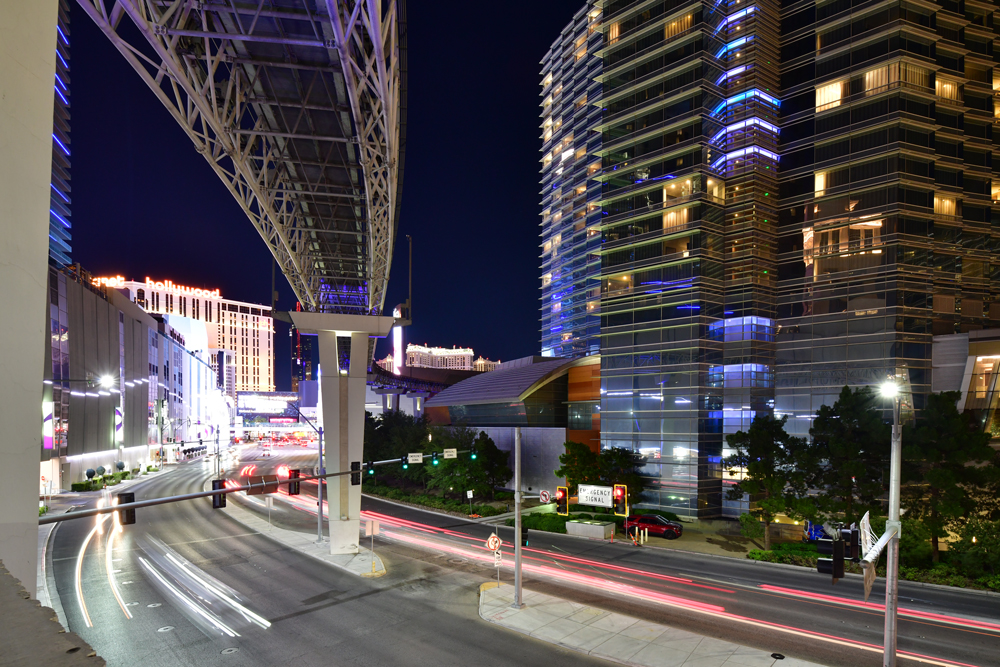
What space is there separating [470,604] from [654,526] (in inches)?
717

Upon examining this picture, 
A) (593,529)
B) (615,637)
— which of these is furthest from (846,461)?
(615,637)

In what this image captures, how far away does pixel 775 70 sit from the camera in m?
45.8

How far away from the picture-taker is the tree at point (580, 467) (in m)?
41.4

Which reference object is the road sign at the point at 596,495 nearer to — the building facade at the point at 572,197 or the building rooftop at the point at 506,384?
the building rooftop at the point at 506,384

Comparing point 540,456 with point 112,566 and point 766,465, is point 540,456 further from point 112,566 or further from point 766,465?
point 112,566

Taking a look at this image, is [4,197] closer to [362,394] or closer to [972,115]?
[362,394]

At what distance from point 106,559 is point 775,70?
61449mm

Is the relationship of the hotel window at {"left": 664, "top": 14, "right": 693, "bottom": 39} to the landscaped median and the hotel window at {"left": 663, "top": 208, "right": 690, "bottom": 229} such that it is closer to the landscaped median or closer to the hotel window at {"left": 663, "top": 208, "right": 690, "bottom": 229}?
the hotel window at {"left": 663, "top": 208, "right": 690, "bottom": 229}

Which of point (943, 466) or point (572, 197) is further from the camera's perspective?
point (572, 197)

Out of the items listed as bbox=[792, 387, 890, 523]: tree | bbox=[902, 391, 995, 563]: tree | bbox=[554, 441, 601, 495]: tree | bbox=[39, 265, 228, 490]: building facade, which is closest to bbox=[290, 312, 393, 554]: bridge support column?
bbox=[39, 265, 228, 490]: building facade

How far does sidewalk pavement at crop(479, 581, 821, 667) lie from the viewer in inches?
683

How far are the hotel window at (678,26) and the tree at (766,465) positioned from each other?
3454 centimetres

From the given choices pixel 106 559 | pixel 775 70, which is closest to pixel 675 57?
A: pixel 775 70

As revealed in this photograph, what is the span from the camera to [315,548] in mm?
34000
